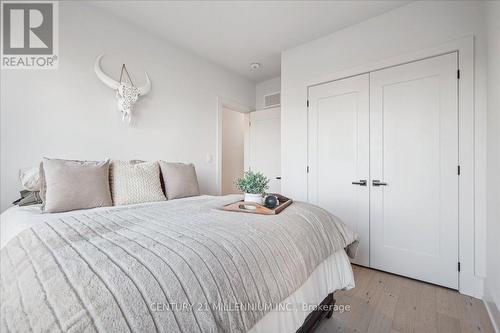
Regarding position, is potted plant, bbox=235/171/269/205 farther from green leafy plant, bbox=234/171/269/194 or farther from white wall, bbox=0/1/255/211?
white wall, bbox=0/1/255/211

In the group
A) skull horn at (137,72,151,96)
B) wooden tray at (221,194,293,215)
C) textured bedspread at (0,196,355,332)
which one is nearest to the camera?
textured bedspread at (0,196,355,332)

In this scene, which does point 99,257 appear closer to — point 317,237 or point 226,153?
point 317,237

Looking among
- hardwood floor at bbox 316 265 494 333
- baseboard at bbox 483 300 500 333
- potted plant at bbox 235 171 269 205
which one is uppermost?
potted plant at bbox 235 171 269 205

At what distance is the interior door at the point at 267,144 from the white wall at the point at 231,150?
84 centimetres

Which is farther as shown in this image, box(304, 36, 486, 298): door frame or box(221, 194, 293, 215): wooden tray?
box(304, 36, 486, 298): door frame

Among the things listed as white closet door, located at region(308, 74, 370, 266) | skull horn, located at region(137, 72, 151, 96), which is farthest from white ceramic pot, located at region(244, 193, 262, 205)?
skull horn, located at region(137, 72, 151, 96)

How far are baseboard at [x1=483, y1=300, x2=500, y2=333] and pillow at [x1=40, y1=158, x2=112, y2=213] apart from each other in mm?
2857

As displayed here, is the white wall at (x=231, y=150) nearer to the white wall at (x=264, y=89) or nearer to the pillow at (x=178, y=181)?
the white wall at (x=264, y=89)

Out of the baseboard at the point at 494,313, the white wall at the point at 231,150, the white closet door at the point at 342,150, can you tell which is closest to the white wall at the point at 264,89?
the white wall at the point at 231,150

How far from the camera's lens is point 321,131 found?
2.73m

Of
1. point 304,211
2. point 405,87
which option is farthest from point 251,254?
point 405,87

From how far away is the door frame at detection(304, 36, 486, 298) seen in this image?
71.2 inches

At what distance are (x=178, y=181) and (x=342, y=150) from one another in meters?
1.90

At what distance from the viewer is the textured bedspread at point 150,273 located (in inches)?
17.7
